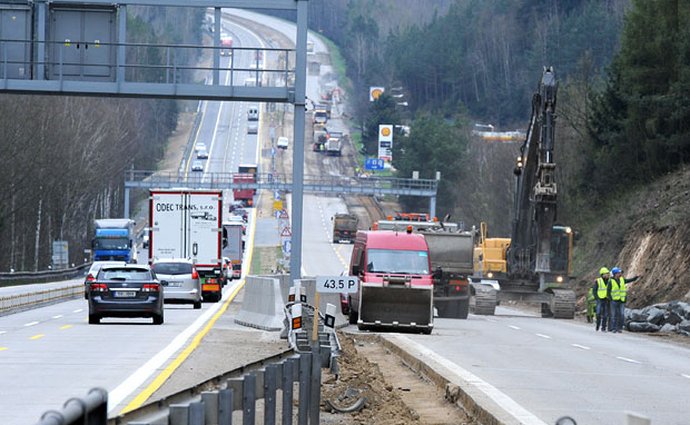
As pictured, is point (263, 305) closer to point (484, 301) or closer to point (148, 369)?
point (148, 369)

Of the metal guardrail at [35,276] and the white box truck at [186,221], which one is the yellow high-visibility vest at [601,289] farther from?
the metal guardrail at [35,276]

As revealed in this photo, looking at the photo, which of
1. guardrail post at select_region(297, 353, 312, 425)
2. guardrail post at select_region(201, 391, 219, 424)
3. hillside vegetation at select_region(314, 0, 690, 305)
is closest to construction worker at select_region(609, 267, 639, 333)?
hillside vegetation at select_region(314, 0, 690, 305)

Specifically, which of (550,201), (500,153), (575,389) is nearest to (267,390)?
(575,389)

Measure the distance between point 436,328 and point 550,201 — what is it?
7670mm

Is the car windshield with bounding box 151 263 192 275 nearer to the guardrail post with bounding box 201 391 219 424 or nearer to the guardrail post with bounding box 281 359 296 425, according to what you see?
the guardrail post with bounding box 281 359 296 425

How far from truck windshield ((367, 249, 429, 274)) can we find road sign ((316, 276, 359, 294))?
532 inches

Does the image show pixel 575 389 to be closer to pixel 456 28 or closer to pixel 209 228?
pixel 209 228

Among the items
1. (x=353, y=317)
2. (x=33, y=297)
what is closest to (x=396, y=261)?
(x=353, y=317)

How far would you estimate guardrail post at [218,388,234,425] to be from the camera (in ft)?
30.5

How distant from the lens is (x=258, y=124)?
601ft

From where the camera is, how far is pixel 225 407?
937 centimetres

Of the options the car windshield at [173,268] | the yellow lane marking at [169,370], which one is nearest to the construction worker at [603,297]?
the yellow lane marking at [169,370]

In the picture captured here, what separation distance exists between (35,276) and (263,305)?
3591 cm

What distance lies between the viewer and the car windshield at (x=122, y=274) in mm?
33844
